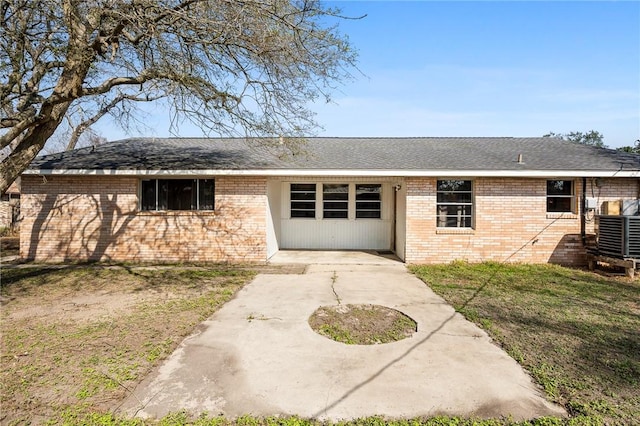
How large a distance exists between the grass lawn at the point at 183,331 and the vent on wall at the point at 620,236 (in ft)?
2.74

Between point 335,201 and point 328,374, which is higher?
point 335,201

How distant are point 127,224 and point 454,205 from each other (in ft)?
31.7

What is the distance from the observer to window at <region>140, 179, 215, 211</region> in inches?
407

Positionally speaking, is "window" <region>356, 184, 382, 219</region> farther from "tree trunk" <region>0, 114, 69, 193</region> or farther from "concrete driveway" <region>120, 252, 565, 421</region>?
"tree trunk" <region>0, 114, 69, 193</region>

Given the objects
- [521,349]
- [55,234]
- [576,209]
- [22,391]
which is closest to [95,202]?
[55,234]

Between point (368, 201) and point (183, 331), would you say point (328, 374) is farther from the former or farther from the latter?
point (368, 201)

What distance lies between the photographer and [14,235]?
52.7 feet

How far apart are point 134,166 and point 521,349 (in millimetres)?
10119

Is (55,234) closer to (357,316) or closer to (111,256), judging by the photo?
(111,256)

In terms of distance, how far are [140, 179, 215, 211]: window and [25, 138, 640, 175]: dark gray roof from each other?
60cm

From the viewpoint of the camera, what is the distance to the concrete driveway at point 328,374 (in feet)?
10.00

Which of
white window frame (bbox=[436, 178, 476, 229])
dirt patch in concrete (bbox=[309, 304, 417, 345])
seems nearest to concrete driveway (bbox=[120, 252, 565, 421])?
dirt patch in concrete (bbox=[309, 304, 417, 345])

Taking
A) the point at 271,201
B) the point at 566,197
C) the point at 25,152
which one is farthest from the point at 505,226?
the point at 25,152

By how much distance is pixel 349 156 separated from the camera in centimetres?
1110
